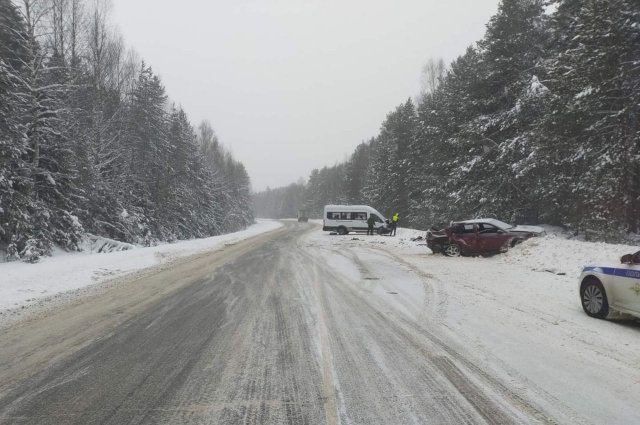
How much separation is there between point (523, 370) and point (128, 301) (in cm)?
750

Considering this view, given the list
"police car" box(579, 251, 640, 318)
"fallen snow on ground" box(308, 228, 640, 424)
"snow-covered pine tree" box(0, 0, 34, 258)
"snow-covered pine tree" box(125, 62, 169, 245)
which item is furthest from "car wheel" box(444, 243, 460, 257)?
"snow-covered pine tree" box(125, 62, 169, 245)

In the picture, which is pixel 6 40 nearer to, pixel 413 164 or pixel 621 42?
pixel 621 42

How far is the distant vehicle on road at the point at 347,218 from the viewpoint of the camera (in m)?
37.0

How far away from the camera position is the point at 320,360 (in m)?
5.05

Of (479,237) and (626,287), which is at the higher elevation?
(479,237)

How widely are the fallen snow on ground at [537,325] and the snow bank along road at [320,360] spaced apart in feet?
0.10

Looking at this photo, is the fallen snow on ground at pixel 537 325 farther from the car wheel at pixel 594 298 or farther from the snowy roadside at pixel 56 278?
the snowy roadside at pixel 56 278

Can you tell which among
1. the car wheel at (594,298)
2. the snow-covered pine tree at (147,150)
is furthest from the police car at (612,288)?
the snow-covered pine tree at (147,150)

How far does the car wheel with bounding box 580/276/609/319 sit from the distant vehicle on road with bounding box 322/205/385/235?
28.5m

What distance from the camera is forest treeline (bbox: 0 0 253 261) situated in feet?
53.3

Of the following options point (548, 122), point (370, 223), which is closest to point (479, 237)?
point (548, 122)

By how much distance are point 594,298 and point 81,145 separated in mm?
22822

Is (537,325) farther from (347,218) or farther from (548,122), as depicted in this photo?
(347,218)

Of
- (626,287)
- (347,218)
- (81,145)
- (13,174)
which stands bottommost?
(626,287)
